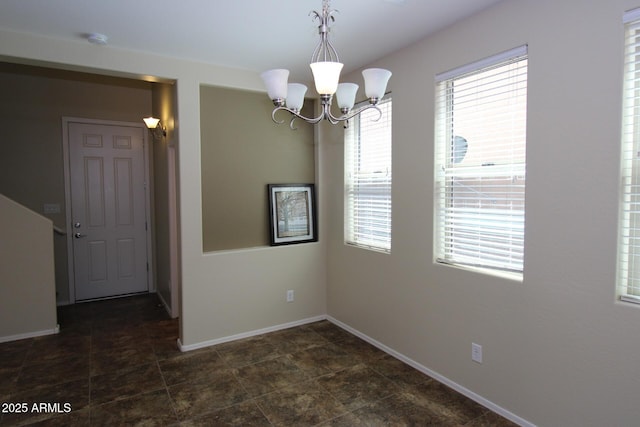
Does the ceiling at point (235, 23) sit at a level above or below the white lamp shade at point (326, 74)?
above

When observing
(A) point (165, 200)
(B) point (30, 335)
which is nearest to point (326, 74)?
(A) point (165, 200)

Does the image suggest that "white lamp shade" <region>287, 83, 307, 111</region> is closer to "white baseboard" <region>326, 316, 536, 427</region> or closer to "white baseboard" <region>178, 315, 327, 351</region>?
"white baseboard" <region>326, 316, 536, 427</region>

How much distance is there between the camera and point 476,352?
2.58 m

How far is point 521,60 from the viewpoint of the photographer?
2275 mm

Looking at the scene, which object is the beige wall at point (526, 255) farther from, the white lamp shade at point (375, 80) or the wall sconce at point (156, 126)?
the wall sconce at point (156, 126)

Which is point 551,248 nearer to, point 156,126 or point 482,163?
point 482,163

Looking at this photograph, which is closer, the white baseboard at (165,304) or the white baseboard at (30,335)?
the white baseboard at (30,335)

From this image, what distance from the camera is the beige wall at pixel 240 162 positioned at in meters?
3.62

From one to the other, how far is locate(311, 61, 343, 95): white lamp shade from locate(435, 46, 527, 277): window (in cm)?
128

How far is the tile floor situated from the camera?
96.0 inches

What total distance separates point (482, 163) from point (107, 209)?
186 inches

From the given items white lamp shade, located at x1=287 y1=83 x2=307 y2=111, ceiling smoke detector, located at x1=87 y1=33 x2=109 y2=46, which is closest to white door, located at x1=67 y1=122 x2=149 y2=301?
ceiling smoke detector, located at x1=87 y1=33 x2=109 y2=46

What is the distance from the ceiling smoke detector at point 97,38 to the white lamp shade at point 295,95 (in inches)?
68.8

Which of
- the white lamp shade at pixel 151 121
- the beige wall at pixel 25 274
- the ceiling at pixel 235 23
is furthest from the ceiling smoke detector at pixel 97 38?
the beige wall at pixel 25 274
